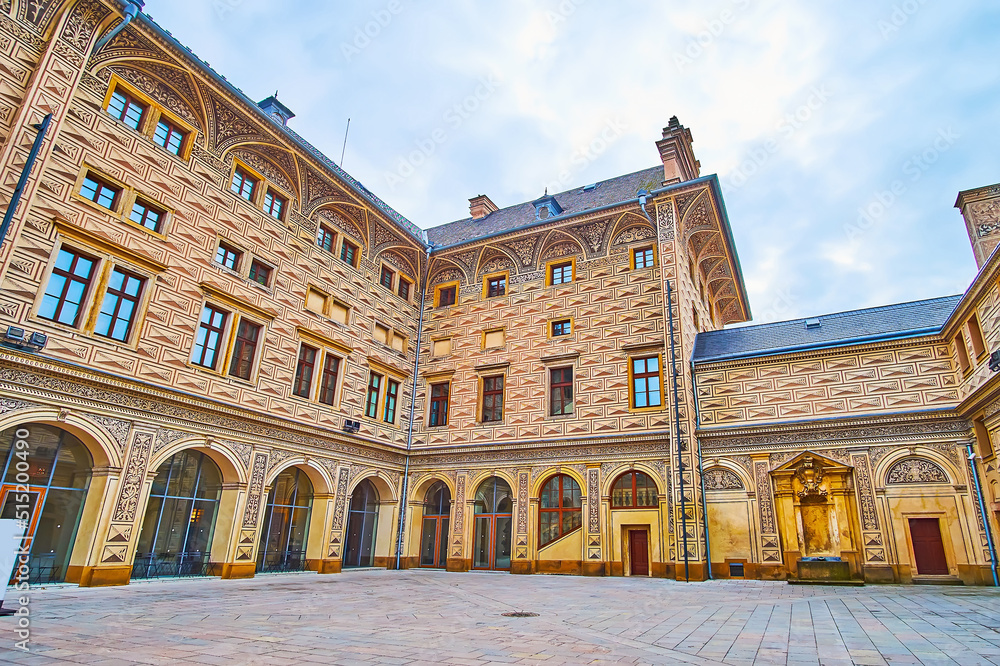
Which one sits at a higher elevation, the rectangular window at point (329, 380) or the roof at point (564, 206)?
the roof at point (564, 206)

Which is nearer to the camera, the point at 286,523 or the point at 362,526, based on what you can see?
the point at 286,523

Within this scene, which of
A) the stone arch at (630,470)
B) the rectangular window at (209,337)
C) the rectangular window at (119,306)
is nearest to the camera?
the rectangular window at (119,306)

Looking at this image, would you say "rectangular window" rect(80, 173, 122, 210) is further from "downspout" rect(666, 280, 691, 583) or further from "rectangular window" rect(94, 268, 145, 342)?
"downspout" rect(666, 280, 691, 583)

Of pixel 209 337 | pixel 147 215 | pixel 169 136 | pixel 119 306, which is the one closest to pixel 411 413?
pixel 209 337

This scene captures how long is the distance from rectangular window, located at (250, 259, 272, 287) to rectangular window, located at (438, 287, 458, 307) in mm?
7337

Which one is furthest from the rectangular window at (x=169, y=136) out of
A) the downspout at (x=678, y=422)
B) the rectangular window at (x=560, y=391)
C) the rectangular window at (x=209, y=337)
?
the downspout at (x=678, y=422)

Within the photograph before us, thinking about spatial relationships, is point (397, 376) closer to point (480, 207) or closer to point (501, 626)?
point (480, 207)

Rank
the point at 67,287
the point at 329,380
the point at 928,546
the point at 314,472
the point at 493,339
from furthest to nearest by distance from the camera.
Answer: the point at 493,339 → the point at 329,380 → the point at 314,472 → the point at 928,546 → the point at 67,287

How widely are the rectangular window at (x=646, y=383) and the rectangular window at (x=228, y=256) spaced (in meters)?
11.7

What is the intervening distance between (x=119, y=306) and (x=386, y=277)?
9572 mm

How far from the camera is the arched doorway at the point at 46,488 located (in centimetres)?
1094

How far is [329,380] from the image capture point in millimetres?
17766

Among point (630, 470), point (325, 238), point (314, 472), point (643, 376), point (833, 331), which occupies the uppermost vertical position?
point (325, 238)

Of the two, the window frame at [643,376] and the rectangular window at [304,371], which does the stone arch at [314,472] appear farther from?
the window frame at [643,376]
